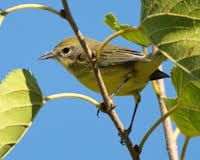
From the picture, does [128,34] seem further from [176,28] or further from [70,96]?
[176,28]

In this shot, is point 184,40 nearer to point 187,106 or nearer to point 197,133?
point 187,106

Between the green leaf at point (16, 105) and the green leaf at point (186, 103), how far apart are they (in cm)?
108

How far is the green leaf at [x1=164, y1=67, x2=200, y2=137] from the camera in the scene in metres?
2.64

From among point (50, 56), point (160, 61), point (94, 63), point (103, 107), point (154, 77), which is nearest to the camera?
point (94, 63)

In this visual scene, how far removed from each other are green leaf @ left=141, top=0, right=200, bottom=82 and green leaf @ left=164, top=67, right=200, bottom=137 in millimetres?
521

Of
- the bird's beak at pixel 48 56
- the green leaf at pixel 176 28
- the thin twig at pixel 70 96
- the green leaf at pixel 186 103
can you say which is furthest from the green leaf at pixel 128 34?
the bird's beak at pixel 48 56

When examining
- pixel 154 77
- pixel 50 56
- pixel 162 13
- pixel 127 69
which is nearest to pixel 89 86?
pixel 127 69

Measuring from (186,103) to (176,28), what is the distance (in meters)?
0.86

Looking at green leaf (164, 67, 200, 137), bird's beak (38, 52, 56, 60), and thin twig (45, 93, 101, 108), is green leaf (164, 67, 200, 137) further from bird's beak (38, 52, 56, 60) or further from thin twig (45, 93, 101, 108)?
bird's beak (38, 52, 56, 60)

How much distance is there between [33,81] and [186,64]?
122 cm

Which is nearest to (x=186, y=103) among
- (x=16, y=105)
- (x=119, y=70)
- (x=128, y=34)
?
(x=128, y=34)

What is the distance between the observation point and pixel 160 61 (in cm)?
399

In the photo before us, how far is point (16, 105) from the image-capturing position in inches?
103

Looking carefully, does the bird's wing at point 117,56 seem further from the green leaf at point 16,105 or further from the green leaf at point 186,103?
the green leaf at point 16,105
